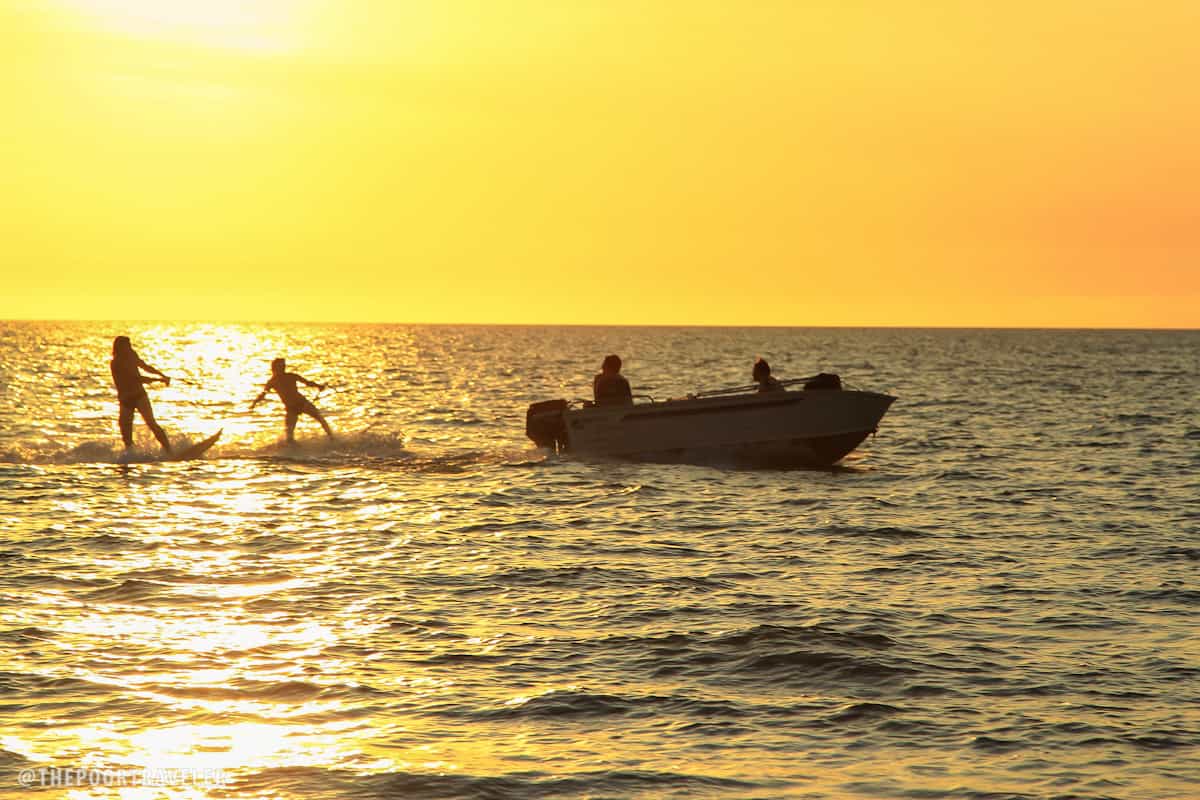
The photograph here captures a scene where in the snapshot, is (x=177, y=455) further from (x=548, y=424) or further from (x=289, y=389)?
(x=548, y=424)

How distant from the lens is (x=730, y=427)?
25.9 meters

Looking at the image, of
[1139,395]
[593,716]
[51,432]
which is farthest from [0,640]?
[1139,395]

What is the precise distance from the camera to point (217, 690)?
1034 cm

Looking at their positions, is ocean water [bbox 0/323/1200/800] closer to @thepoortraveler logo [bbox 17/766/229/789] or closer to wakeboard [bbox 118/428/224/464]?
@thepoortraveler logo [bbox 17/766/229/789]

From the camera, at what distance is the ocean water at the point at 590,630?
29.3 ft

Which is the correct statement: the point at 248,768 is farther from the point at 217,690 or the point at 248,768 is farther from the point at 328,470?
the point at 328,470

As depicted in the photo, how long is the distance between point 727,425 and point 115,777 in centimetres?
1832

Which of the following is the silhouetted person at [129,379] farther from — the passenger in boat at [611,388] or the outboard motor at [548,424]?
the passenger in boat at [611,388]

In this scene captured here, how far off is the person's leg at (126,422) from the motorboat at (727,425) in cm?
747

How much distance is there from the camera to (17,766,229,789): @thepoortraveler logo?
834cm

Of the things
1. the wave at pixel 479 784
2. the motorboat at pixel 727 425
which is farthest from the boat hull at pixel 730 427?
the wave at pixel 479 784

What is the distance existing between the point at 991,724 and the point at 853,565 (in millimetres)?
6474

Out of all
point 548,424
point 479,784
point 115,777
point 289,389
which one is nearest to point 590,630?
point 479,784

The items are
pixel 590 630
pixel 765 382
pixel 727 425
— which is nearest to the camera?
pixel 590 630
